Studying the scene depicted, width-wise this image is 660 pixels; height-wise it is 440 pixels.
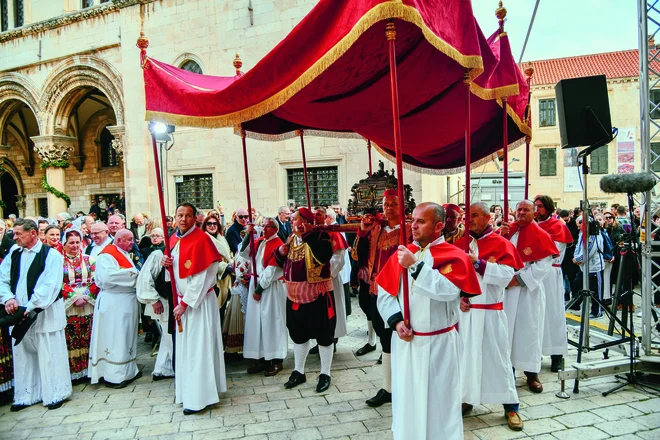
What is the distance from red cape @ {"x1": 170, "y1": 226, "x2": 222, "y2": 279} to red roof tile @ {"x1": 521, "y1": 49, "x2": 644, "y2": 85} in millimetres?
30316

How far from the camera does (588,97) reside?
16.0ft

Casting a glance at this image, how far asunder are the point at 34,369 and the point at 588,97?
690cm

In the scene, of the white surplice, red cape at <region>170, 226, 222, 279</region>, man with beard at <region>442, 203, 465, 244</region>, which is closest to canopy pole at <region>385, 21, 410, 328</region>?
man with beard at <region>442, 203, 465, 244</region>

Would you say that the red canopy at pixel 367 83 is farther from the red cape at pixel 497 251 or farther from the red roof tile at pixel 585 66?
the red roof tile at pixel 585 66

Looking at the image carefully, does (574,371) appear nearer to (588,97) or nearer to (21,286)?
(588,97)

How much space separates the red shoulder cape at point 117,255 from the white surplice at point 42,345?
588 mm

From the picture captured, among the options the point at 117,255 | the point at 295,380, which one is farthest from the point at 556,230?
the point at 117,255

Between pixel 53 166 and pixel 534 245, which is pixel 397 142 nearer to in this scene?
pixel 534 245

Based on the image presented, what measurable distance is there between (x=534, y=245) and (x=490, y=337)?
1431 millimetres

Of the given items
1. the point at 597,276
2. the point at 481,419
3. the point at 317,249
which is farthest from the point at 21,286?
the point at 597,276

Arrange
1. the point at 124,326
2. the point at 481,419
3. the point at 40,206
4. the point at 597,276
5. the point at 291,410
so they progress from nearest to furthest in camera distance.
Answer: the point at 481,419, the point at 291,410, the point at 124,326, the point at 597,276, the point at 40,206

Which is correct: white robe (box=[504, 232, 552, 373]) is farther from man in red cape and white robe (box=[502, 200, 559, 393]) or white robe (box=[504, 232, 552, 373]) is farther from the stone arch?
the stone arch

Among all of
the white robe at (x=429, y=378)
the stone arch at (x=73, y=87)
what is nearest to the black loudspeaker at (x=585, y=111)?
the white robe at (x=429, y=378)

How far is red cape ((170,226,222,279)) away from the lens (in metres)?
4.43
